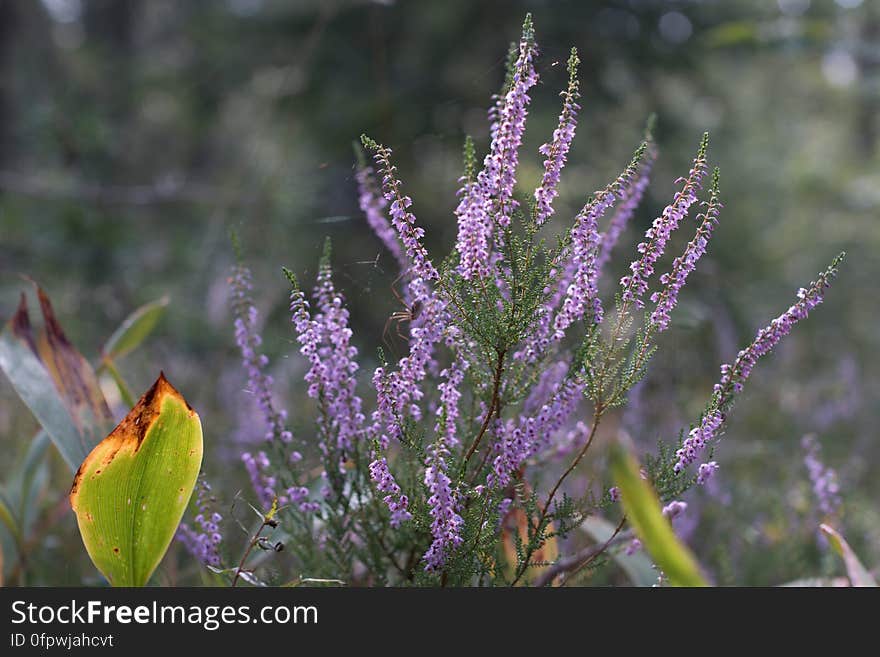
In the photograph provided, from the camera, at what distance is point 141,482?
145 centimetres

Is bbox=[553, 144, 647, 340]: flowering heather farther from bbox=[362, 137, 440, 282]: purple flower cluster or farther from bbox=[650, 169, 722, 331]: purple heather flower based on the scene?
bbox=[362, 137, 440, 282]: purple flower cluster

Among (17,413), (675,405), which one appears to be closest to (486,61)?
(675,405)

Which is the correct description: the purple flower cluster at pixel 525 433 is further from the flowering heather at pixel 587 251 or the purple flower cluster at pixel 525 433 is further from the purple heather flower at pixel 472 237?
the purple heather flower at pixel 472 237

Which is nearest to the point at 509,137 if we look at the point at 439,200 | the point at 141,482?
the point at 141,482

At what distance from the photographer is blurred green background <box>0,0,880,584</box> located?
3.10 metres

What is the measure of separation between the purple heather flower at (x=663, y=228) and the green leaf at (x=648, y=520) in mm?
406

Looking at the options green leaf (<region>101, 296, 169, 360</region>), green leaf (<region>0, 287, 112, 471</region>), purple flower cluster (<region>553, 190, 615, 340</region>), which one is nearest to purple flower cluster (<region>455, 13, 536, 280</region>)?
purple flower cluster (<region>553, 190, 615, 340</region>)

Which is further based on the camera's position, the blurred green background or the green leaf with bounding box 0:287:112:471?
the blurred green background

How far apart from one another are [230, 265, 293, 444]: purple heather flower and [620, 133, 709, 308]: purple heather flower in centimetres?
74

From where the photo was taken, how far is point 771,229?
7.96 m

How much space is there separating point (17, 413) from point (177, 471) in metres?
2.94

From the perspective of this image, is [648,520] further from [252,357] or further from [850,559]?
[252,357]

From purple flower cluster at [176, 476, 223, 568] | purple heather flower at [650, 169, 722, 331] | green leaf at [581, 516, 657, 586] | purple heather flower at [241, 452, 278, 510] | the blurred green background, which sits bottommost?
green leaf at [581, 516, 657, 586]

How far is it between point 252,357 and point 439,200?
376cm
